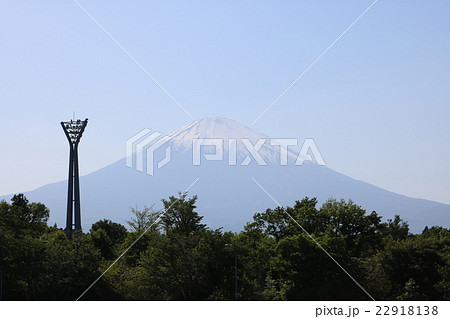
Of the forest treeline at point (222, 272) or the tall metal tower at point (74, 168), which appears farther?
the tall metal tower at point (74, 168)

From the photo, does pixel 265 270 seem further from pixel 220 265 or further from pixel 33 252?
pixel 33 252

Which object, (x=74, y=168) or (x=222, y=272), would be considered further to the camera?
(x=74, y=168)

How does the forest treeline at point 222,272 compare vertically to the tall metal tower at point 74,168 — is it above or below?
below

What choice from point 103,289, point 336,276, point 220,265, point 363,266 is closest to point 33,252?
point 103,289

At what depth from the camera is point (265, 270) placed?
1725 inches

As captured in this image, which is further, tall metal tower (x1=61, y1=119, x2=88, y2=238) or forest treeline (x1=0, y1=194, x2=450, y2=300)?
tall metal tower (x1=61, y1=119, x2=88, y2=238)

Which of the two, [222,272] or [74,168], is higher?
[74,168]

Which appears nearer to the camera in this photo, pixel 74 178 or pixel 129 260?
pixel 129 260

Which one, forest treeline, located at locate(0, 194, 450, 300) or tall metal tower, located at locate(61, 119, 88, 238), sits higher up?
tall metal tower, located at locate(61, 119, 88, 238)

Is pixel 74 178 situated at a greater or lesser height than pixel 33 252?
greater

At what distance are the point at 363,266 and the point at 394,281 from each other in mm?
2960
